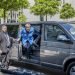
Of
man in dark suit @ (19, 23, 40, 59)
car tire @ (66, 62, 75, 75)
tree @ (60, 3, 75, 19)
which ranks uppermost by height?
tree @ (60, 3, 75, 19)

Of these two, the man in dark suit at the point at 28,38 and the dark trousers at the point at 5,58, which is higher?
the man in dark suit at the point at 28,38

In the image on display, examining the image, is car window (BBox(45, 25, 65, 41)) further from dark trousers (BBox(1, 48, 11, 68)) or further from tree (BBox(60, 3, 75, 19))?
tree (BBox(60, 3, 75, 19))

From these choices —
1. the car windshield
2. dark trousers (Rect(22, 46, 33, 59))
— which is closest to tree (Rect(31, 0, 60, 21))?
dark trousers (Rect(22, 46, 33, 59))

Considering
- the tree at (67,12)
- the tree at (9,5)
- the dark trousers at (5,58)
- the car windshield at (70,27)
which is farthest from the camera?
the tree at (67,12)

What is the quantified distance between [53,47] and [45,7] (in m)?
26.9

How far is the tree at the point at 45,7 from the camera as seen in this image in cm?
3529

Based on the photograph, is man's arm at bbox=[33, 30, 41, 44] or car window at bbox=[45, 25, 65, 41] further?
man's arm at bbox=[33, 30, 41, 44]

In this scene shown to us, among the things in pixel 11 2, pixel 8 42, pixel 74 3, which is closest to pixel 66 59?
pixel 8 42

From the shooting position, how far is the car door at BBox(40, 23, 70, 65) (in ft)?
28.2

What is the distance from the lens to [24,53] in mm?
9906

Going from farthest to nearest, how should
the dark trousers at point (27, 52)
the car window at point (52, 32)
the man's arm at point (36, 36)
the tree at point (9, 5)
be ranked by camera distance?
the tree at point (9, 5), the dark trousers at point (27, 52), the man's arm at point (36, 36), the car window at point (52, 32)

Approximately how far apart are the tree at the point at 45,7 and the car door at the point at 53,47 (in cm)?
2608

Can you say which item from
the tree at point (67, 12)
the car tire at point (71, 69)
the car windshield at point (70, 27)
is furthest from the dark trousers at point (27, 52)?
the tree at point (67, 12)

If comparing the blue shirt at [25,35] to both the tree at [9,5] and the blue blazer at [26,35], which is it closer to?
the blue blazer at [26,35]
